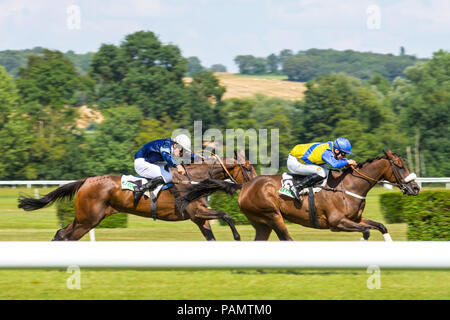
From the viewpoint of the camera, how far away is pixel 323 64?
5300 inches

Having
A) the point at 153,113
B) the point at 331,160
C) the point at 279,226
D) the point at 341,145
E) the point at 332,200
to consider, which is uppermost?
the point at 341,145

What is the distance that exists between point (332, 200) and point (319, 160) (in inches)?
17.4

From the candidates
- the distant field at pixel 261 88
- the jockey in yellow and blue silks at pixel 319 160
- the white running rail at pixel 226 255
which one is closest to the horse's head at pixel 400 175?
the jockey in yellow and blue silks at pixel 319 160

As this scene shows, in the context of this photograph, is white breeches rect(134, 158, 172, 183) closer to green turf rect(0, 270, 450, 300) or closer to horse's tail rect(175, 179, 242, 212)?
horse's tail rect(175, 179, 242, 212)

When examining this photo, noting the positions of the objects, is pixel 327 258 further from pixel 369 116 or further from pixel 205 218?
pixel 369 116

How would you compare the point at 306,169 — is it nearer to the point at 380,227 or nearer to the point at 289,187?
the point at 289,187

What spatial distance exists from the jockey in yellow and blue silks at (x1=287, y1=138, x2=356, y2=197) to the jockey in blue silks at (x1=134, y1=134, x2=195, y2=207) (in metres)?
1.34

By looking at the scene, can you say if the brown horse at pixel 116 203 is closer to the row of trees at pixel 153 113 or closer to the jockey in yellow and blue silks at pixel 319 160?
the jockey in yellow and blue silks at pixel 319 160

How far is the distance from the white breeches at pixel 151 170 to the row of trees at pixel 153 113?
Result: 27.9m

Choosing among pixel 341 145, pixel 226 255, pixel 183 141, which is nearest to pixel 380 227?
pixel 341 145

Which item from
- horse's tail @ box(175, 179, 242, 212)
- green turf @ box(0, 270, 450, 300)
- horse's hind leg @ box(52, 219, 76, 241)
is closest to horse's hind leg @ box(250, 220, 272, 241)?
horse's tail @ box(175, 179, 242, 212)

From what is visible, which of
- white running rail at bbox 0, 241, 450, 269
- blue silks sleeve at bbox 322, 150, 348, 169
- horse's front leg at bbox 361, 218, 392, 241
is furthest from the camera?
blue silks sleeve at bbox 322, 150, 348, 169

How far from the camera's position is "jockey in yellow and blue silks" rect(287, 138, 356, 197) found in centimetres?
685

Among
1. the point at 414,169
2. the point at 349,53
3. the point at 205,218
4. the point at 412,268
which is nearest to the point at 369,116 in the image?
the point at 414,169
